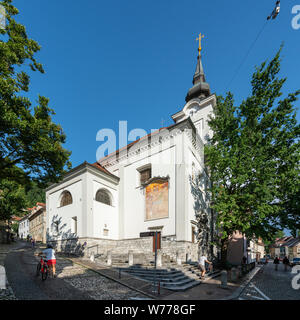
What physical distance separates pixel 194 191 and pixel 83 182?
1058cm

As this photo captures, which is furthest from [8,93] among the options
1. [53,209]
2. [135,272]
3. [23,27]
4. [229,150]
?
[53,209]

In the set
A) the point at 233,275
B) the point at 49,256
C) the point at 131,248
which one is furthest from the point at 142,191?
the point at 49,256

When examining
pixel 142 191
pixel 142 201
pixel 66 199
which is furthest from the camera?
pixel 66 199

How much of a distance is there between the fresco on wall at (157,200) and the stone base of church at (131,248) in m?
2.09

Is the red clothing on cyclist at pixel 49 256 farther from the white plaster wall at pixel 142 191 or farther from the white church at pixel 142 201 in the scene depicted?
the white plaster wall at pixel 142 191

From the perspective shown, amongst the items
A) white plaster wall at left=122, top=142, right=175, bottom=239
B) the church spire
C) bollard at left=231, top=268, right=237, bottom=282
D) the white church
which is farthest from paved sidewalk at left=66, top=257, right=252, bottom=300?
the church spire

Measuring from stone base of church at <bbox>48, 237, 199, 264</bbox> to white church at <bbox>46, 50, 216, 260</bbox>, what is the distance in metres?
0.07

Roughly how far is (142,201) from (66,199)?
8.50 metres

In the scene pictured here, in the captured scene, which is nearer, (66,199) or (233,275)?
(233,275)

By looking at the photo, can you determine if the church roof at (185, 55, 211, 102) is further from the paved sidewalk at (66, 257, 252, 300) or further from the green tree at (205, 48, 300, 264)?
the paved sidewalk at (66, 257, 252, 300)

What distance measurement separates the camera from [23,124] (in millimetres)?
8781

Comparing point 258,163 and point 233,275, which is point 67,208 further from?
point 258,163

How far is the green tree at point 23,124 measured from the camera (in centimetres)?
864

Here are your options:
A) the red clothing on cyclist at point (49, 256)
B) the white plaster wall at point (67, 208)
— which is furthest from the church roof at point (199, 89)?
the red clothing on cyclist at point (49, 256)
